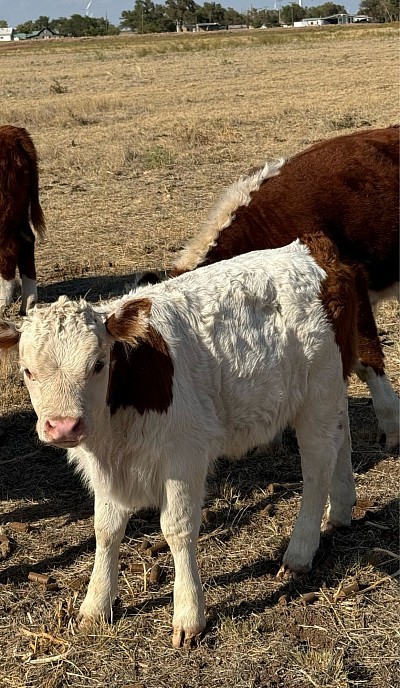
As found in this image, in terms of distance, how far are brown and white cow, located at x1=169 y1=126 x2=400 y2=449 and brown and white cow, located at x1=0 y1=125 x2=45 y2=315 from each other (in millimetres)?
3130

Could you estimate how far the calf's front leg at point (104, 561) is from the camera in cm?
374

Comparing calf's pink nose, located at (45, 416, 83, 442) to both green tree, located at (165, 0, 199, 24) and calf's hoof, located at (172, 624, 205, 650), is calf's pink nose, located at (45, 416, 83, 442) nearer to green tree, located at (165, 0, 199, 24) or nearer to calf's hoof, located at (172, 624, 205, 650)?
calf's hoof, located at (172, 624, 205, 650)

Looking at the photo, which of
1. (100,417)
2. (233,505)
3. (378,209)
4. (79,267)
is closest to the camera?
(100,417)

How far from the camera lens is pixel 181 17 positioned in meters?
99.9

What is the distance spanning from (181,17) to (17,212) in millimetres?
99201

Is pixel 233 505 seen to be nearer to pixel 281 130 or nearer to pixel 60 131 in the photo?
pixel 281 130

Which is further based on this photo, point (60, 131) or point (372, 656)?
point (60, 131)

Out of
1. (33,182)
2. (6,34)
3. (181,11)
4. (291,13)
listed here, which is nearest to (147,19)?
(181,11)

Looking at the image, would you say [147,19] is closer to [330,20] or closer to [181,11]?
[181,11]

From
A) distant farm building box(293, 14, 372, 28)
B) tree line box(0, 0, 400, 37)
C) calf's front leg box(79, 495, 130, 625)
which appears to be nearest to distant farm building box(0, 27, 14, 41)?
tree line box(0, 0, 400, 37)

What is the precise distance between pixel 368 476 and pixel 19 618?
217cm

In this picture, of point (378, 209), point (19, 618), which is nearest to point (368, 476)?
point (378, 209)

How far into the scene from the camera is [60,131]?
55.5ft

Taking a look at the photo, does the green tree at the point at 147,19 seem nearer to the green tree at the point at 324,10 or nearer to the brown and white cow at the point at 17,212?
the green tree at the point at 324,10
